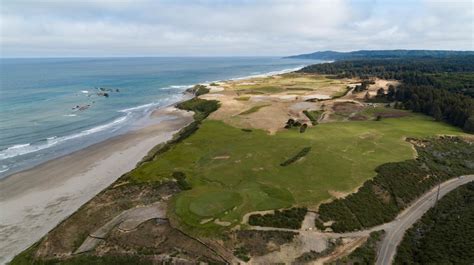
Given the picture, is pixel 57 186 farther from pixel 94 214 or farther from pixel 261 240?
pixel 261 240

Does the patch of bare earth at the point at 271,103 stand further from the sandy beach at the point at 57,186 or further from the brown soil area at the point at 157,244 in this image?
the brown soil area at the point at 157,244

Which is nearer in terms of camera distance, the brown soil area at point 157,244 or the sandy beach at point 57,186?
the brown soil area at point 157,244

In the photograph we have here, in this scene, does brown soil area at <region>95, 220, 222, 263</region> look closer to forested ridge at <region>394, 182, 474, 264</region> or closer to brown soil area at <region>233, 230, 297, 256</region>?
brown soil area at <region>233, 230, 297, 256</region>

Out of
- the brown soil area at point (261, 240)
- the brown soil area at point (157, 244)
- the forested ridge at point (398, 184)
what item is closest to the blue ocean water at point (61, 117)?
the brown soil area at point (157, 244)

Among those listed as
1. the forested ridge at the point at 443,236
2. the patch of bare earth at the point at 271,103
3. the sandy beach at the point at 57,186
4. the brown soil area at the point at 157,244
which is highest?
the patch of bare earth at the point at 271,103

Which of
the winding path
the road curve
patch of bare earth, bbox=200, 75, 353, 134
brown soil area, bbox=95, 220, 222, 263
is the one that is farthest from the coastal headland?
patch of bare earth, bbox=200, 75, 353, 134

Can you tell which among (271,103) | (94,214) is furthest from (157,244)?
(271,103)
